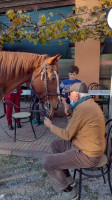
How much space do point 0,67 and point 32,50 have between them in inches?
211

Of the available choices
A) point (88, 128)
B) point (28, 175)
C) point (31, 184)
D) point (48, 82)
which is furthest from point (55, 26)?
point (31, 184)

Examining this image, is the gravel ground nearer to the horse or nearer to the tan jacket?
the tan jacket

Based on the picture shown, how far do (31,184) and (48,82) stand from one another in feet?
5.75

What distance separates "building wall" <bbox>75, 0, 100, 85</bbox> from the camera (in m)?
6.81

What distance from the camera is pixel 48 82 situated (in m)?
2.02

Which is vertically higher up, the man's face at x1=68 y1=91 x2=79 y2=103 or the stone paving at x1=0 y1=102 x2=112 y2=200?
the man's face at x1=68 y1=91 x2=79 y2=103

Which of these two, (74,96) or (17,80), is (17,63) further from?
(74,96)

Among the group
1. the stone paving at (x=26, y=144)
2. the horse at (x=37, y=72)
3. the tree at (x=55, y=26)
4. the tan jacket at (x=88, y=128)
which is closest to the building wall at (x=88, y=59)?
the tree at (x=55, y=26)

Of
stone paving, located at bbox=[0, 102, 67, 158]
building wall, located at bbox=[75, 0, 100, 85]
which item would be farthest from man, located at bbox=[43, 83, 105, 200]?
building wall, located at bbox=[75, 0, 100, 85]

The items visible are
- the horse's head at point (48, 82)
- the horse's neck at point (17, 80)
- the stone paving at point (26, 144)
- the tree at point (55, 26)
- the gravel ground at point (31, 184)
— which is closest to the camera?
the horse's head at point (48, 82)

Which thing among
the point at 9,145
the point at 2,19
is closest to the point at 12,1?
the point at 2,19

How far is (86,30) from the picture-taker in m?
4.11

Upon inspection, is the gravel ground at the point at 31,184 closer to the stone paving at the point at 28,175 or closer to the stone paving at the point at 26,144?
the stone paving at the point at 28,175

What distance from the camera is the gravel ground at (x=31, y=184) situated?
7.58 feet
